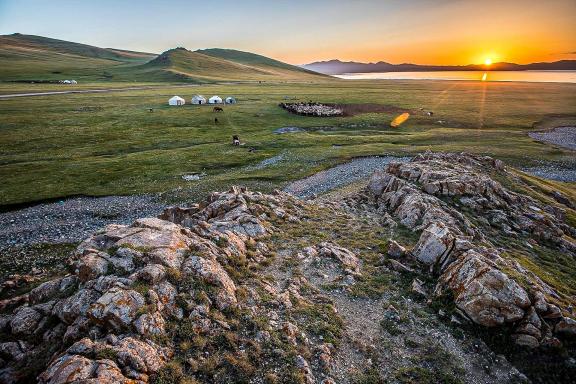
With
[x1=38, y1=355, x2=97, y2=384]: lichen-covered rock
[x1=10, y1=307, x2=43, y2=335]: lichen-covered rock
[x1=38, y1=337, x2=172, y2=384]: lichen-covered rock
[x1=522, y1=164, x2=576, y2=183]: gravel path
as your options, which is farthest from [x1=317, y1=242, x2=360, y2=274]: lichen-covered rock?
[x1=522, y1=164, x2=576, y2=183]: gravel path

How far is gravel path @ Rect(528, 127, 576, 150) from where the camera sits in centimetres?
7381

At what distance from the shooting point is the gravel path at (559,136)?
73812mm

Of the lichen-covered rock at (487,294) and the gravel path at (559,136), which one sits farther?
the gravel path at (559,136)

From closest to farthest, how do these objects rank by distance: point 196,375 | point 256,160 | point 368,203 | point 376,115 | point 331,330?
point 196,375
point 331,330
point 368,203
point 256,160
point 376,115

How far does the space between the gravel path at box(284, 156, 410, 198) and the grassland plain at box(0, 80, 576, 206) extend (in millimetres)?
2326

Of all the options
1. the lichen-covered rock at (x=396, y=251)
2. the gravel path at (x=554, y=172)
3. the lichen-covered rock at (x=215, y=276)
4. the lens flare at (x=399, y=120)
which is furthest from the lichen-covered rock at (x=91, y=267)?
the lens flare at (x=399, y=120)

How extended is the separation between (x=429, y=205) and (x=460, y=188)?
5.64m

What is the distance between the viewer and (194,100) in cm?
11575

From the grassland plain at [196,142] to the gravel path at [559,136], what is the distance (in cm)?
488

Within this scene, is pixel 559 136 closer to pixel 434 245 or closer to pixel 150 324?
pixel 434 245

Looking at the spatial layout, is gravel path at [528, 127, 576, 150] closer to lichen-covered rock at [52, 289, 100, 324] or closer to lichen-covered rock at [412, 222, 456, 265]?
lichen-covered rock at [412, 222, 456, 265]

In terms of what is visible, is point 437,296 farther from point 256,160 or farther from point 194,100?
point 194,100

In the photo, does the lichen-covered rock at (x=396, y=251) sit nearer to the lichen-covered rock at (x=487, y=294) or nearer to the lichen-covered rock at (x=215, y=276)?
the lichen-covered rock at (x=487, y=294)

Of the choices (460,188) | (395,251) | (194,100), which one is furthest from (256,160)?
(194,100)
